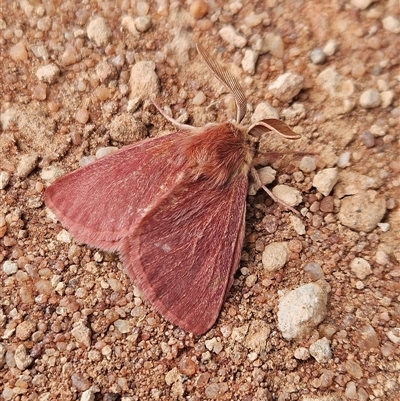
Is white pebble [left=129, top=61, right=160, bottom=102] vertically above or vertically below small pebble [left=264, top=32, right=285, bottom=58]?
above

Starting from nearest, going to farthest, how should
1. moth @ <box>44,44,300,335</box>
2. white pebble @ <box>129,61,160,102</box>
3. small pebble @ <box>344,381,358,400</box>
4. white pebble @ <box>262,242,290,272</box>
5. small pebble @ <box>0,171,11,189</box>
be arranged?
small pebble @ <box>344,381,358,400</box> → moth @ <box>44,44,300,335</box> → white pebble @ <box>262,242,290,272</box> → small pebble @ <box>0,171,11,189</box> → white pebble @ <box>129,61,160,102</box>

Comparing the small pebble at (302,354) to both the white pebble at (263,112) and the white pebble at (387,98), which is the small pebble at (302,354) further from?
the white pebble at (387,98)

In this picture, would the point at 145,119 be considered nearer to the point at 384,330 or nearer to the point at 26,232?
the point at 26,232

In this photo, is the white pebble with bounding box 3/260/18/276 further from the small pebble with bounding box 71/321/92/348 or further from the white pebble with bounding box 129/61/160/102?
the white pebble with bounding box 129/61/160/102

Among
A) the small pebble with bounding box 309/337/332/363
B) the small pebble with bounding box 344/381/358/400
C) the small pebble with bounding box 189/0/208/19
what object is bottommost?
the small pebble with bounding box 344/381/358/400

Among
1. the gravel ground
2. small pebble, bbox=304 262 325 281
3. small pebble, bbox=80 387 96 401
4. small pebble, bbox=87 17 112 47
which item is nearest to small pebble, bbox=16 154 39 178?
the gravel ground

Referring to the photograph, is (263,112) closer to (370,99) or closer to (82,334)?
(370,99)

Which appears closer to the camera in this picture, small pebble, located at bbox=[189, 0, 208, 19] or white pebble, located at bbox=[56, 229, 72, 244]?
white pebble, located at bbox=[56, 229, 72, 244]

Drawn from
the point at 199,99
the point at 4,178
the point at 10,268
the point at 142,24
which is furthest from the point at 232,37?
the point at 10,268
